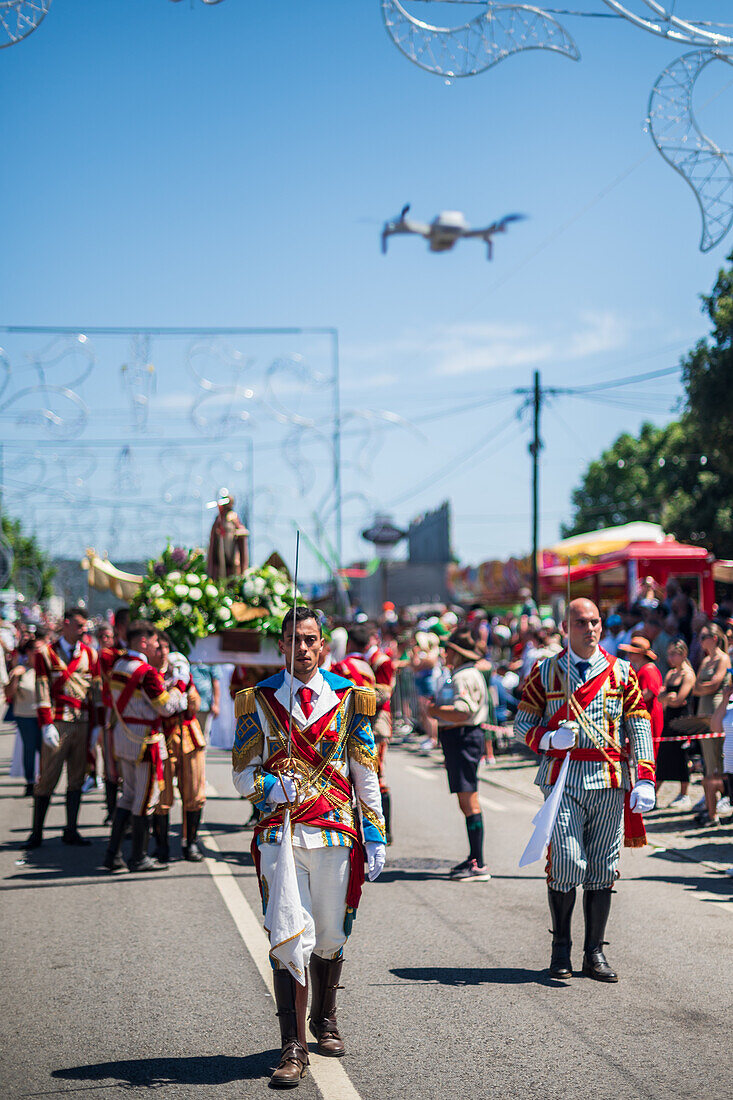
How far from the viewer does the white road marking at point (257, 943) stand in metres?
4.51

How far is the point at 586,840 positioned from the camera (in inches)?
240

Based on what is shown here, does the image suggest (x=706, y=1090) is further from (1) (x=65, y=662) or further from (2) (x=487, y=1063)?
(1) (x=65, y=662)

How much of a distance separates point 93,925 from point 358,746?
321 cm

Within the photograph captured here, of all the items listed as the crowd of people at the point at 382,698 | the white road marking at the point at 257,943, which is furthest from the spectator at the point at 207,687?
the white road marking at the point at 257,943

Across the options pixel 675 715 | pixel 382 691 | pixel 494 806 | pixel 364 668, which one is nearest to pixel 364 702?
pixel 364 668

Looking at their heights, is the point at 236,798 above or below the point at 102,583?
below

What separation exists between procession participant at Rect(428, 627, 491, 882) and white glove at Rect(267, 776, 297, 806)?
154 inches

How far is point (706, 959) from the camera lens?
6.35 m

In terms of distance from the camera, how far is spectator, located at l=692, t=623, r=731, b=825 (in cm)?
1038

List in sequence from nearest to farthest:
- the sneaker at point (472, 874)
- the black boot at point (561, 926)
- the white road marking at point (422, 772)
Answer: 1. the black boot at point (561, 926)
2. the sneaker at point (472, 874)
3. the white road marking at point (422, 772)

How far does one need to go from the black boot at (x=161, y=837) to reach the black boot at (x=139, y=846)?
26cm

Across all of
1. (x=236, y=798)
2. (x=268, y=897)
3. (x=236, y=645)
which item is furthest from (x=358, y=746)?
(x=236, y=798)

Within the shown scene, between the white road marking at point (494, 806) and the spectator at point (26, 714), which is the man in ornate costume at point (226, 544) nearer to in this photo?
the spectator at point (26, 714)

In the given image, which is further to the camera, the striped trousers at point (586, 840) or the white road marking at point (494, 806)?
the white road marking at point (494, 806)
